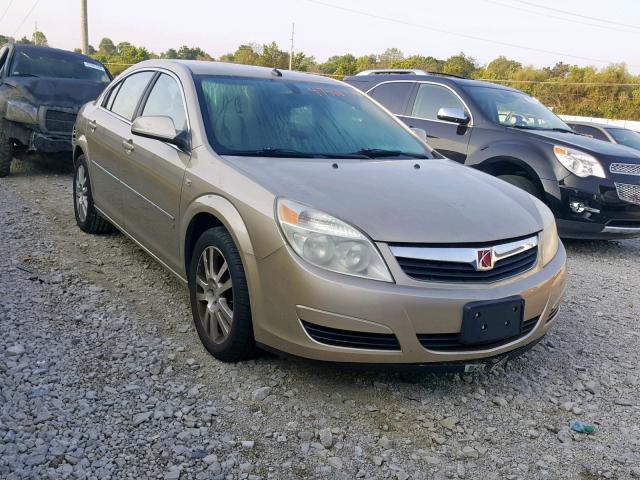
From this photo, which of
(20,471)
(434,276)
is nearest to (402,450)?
(434,276)

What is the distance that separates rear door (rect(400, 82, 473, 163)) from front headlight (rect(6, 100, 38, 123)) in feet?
15.5

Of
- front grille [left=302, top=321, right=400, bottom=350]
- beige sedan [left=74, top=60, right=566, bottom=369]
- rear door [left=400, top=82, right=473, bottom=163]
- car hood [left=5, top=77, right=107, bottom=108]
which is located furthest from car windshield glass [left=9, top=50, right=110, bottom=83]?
front grille [left=302, top=321, right=400, bottom=350]

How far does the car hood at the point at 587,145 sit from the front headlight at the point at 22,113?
6.00m

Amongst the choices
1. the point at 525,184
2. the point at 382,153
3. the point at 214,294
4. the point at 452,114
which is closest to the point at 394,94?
the point at 452,114

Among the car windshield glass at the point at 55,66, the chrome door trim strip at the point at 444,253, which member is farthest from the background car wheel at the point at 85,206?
the car windshield glass at the point at 55,66

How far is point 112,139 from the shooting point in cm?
459

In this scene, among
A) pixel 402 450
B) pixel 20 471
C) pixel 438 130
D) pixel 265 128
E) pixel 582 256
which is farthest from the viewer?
pixel 438 130

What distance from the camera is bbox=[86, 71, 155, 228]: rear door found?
4.46m

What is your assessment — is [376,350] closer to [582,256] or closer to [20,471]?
[20,471]

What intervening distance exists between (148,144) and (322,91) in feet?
4.13

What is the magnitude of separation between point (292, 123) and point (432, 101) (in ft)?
12.7

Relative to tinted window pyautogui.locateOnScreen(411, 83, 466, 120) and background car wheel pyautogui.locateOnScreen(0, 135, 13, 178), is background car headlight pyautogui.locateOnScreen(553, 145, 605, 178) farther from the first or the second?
background car wheel pyautogui.locateOnScreen(0, 135, 13, 178)

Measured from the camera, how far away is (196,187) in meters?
3.34

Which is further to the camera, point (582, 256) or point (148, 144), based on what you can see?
point (582, 256)
